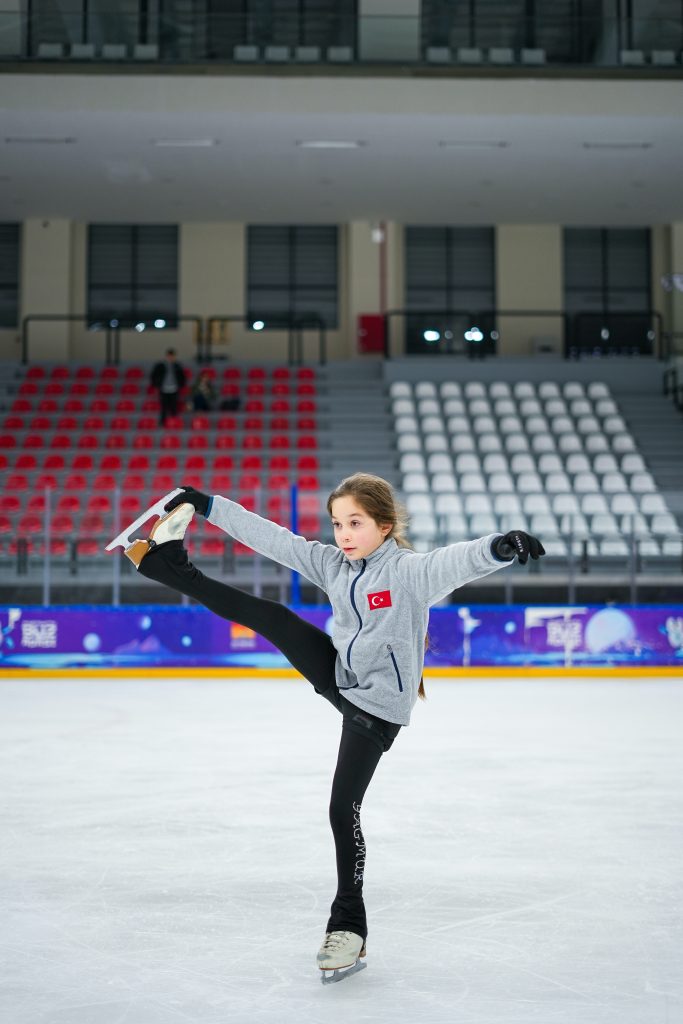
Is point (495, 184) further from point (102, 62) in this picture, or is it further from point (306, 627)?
point (306, 627)

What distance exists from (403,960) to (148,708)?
5.78m

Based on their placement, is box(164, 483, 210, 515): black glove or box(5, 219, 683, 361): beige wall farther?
box(5, 219, 683, 361): beige wall

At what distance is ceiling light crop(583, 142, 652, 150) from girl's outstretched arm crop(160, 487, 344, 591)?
13983 millimetres

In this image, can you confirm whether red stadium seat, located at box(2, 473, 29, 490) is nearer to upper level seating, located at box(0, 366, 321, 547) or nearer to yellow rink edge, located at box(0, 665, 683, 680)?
upper level seating, located at box(0, 366, 321, 547)

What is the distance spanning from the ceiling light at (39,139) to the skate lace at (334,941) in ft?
47.1

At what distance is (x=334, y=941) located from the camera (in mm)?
2855

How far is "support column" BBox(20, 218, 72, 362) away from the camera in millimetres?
19906

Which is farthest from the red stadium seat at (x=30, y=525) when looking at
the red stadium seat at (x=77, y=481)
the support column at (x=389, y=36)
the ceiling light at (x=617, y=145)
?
the ceiling light at (x=617, y=145)

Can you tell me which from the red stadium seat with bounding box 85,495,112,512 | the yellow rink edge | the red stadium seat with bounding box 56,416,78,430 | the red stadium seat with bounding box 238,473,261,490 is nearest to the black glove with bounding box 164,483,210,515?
the yellow rink edge

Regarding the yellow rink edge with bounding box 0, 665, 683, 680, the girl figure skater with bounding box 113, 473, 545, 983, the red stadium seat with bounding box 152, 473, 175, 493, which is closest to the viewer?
the girl figure skater with bounding box 113, 473, 545, 983

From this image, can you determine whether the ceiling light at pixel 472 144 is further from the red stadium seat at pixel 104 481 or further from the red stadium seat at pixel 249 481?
the red stadium seat at pixel 104 481

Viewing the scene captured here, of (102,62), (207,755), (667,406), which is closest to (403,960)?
(207,755)

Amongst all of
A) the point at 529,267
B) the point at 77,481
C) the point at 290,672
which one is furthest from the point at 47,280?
the point at 290,672

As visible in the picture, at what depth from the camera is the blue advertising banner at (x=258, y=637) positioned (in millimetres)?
10852
